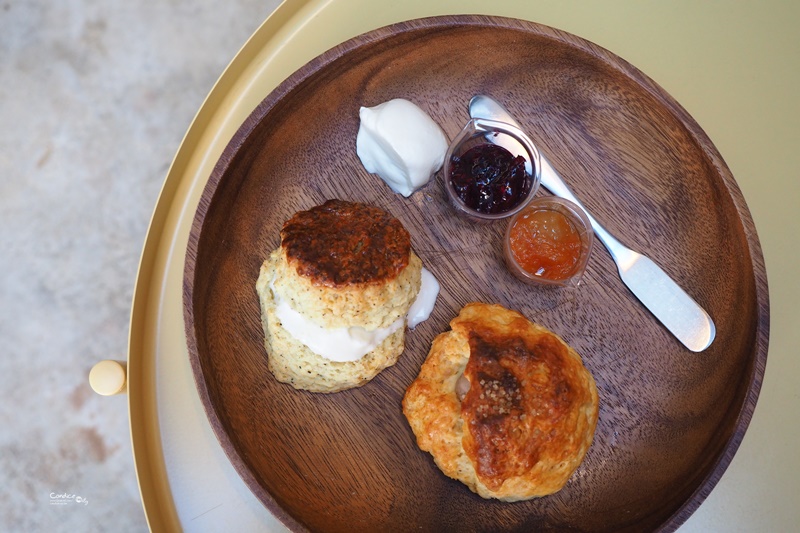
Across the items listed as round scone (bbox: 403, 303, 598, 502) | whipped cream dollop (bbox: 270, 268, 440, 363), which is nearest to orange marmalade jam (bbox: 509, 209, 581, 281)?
round scone (bbox: 403, 303, 598, 502)

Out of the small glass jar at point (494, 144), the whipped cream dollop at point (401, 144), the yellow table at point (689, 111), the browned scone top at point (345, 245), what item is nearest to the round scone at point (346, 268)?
the browned scone top at point (345, 245)

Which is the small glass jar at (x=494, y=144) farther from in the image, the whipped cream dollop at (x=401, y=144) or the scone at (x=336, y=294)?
the scone at (x=336, y=294)

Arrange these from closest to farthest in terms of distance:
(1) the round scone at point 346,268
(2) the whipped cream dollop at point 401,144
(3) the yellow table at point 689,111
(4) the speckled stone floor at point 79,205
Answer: (1) the round scone at point 346,268 → (2) the whipped cream dollop at point 401,144 → (3) the yellow table at point 689,111 → (4) the speckled stone floor at point 79,205

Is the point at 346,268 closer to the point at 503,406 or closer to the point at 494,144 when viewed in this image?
the point at 503,406

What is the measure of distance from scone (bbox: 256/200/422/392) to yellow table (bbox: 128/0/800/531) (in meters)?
0.55

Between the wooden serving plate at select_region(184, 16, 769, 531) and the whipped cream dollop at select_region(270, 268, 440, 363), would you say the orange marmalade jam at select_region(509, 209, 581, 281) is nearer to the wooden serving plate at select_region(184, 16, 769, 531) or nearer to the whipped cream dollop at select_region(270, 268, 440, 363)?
the wooden serving plate at select_region(184, 16, 769, 531)

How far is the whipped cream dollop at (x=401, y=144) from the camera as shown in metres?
2.67

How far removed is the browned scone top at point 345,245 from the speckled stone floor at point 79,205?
4.63ft

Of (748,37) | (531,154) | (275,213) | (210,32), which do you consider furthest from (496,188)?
(210,32)

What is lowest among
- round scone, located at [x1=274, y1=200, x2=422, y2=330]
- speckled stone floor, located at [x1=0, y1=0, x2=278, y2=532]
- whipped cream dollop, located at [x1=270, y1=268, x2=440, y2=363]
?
speckled stone floor, located at [x1=0, y1=0, x2=278, y2=532]

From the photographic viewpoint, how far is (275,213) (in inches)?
111

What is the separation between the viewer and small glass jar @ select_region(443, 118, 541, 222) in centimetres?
276

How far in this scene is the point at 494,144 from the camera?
112 inches

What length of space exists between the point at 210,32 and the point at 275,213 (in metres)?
1.47
